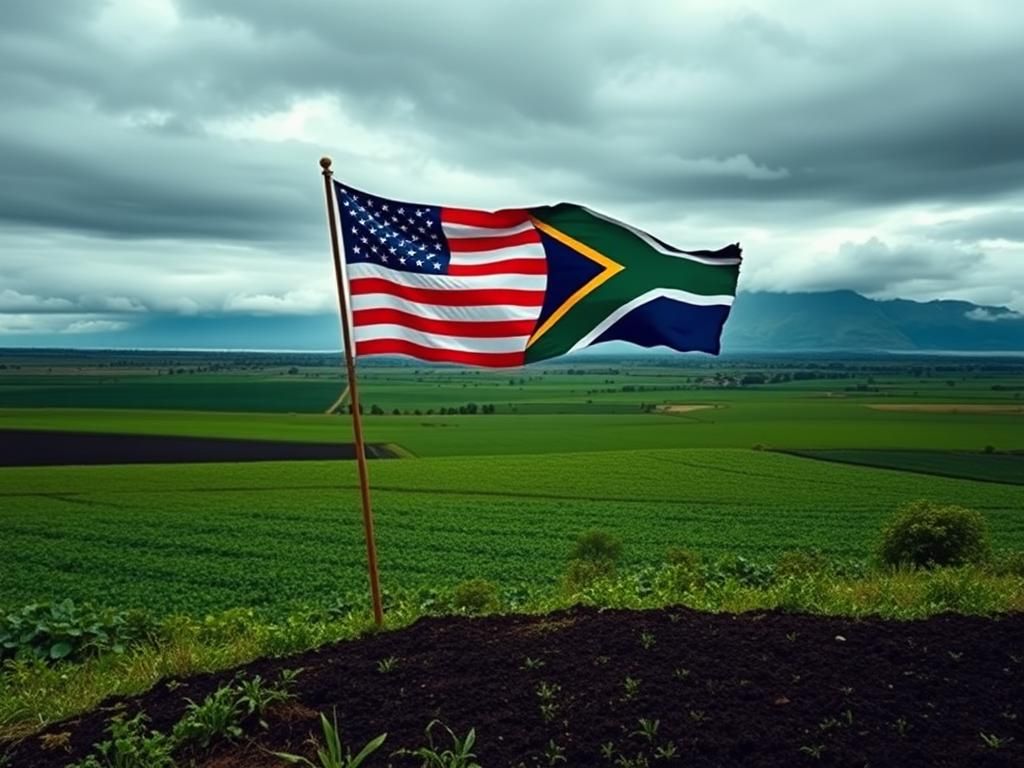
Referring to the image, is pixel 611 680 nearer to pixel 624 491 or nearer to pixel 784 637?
pixel 784 637

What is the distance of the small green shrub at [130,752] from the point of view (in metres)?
4.49

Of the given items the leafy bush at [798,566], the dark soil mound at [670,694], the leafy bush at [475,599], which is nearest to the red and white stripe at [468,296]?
the dark soil mound at [670,694]

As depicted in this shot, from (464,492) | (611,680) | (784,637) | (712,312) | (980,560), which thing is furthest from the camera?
(464,492)

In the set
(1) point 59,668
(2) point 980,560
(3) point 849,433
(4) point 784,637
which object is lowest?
(3) point 849,433

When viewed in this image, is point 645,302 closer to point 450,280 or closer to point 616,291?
point 616,291

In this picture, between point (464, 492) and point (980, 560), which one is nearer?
point (980, 560)

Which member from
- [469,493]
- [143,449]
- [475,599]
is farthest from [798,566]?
[143,449]

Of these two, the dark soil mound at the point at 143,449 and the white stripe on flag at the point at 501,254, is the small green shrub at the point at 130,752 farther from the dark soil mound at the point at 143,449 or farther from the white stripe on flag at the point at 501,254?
the dark soil mound at the point at 143,449

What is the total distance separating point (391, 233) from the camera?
744 centimetres

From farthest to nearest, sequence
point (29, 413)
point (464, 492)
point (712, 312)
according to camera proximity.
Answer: point (29, 413) → point (464, 492) → point (712, 312)

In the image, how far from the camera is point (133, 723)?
5023 millimetres

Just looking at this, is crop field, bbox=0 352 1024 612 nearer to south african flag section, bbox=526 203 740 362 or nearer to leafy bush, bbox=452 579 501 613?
leafy bush, bbox=452 579 501 613

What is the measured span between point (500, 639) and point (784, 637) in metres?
Answer: 2.14

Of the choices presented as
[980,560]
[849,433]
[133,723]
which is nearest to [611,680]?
[133,723]
